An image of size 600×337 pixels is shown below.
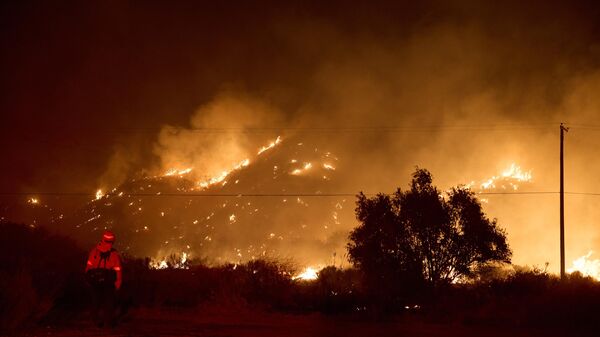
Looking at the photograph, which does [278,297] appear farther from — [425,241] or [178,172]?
[178,172]

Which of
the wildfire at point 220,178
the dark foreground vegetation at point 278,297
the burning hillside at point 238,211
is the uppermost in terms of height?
the wildfire at point 220,178

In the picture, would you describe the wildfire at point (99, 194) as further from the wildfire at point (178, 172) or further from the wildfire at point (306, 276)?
the wildfire at point (306, 276)

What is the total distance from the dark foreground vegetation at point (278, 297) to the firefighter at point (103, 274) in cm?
127

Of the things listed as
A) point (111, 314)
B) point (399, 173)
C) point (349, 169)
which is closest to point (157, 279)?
point (111, 314)

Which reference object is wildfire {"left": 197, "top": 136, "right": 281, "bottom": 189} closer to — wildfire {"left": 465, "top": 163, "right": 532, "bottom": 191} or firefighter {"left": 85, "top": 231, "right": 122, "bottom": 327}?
wildfire {"left": 465, "top": 163, "right": 532, "bottom": 191}

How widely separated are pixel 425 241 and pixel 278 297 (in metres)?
6.27

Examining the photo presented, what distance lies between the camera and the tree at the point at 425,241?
1866 centimetres

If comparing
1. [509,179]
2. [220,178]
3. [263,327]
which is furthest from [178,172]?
[263,327]

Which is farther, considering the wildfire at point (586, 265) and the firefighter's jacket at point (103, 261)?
the wildfire at point (586, 265)

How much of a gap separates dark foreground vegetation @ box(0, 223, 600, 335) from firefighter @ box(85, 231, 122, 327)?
1271 mm

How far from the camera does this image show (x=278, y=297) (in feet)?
52.1

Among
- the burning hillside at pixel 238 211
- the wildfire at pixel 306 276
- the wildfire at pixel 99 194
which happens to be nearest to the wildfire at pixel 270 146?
the burning hillside at pixel 238 211

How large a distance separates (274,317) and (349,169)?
63344 mm

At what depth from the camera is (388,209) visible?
19594mm
